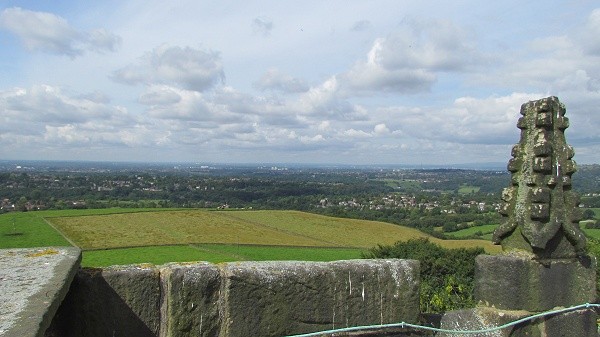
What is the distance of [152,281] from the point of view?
318 centimetres

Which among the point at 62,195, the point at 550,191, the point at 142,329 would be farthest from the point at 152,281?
the point at 62,195

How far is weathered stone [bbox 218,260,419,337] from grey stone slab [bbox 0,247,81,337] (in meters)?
0.99

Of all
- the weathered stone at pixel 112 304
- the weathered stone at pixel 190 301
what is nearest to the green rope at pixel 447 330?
the weathered stone at pixel 190 301

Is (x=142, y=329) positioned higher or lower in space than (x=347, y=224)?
higher

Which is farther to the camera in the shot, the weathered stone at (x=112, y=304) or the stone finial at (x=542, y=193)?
the stone finial at (x=542, y=193)

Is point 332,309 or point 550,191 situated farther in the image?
point 550,191

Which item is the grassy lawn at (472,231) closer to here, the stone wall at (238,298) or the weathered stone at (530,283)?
the weathered stone at (530,283)

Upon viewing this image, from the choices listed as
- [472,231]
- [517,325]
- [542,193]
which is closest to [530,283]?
[517,325]

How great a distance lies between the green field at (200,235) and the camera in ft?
115

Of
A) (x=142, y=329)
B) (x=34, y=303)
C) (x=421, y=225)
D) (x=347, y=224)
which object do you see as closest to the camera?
(x=34, y=303)

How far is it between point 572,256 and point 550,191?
0.58m

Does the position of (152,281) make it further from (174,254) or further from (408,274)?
(174,254)

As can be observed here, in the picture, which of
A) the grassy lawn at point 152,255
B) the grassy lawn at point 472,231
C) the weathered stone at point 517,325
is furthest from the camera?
the grassy lawn at point 472,231

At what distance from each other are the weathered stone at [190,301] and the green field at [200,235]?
2768 centimetres
